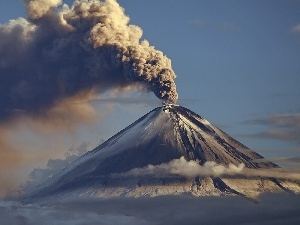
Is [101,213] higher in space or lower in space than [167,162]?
lower

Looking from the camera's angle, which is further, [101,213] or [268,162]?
[268,162]

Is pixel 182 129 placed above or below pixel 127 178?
above

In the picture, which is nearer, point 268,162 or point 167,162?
point 167,162

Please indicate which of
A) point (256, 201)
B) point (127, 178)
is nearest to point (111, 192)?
point (127, 178)

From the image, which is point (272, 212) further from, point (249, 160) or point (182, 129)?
point (182, 129)

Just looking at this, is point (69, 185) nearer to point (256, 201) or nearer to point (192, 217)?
point (192, 217)

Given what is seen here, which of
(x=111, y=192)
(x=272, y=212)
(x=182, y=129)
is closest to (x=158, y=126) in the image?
(x=182, y=129)
